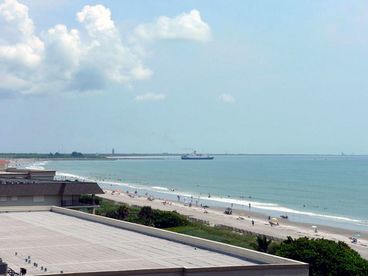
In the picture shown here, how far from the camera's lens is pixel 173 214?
209 feet

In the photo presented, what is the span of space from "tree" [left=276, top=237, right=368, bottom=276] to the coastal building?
10.6 m

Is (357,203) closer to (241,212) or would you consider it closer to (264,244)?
(241,212)

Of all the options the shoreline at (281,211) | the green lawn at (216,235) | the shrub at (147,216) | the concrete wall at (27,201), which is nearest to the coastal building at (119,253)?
the concrete wall at (27,201)

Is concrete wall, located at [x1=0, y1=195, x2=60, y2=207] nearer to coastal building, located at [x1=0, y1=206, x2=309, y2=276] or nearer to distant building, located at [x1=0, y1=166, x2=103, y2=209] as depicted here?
distant building, located at [x1=0, y1=166, x2=103, y2=209]

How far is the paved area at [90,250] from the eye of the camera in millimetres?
22469

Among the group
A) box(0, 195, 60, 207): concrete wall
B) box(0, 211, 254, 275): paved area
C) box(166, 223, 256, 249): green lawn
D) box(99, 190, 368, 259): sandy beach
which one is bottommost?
box(99, 190, 368, 259): sandy beach

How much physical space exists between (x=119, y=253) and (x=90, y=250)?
1.51 metres

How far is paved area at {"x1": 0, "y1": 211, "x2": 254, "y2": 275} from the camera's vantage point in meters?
22.5

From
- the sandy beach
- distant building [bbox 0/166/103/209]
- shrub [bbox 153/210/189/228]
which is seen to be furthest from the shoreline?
distant building [bbox 0/166/103/209]

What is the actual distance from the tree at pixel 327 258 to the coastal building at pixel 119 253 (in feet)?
34.6

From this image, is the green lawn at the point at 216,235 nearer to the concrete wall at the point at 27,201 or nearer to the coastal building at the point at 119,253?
the concrete wall at the point at 27,201

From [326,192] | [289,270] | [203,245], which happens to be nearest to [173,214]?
[203,245]

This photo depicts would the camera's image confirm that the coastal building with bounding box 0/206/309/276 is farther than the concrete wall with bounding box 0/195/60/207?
No

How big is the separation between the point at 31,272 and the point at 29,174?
49345mm
